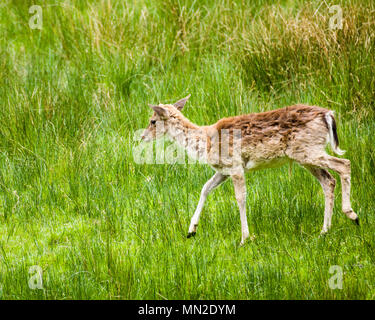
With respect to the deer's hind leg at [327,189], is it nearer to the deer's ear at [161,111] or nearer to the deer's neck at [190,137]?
the deer's neck at [190,137]

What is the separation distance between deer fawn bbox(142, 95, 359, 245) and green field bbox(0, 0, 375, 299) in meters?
0.30

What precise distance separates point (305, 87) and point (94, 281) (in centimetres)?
431

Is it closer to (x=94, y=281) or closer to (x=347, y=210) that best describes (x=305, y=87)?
(x=347, y=210)

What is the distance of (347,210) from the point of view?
5805mm

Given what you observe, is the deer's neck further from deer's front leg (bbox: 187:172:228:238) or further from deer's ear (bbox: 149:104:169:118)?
deer's front leg (bbox: 187:172:228:238)

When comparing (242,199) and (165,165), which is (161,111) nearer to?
(165,165)

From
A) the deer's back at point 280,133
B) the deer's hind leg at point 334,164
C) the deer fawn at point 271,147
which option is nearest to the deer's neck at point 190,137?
the deer fawn at point 271,147

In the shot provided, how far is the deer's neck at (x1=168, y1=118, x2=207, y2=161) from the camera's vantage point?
250 inches

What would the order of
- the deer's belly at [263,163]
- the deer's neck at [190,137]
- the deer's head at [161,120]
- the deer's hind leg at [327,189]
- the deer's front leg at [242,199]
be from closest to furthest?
the deer's front leg at [242,199] < the deer's hind leg at [327,189] < the deer's belly at [263,163] < the deer's neck at [190,137] < the deer's head at [161,120]

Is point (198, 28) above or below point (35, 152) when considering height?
above

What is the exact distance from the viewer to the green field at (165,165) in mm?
5340

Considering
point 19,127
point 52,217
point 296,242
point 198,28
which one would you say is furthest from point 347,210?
point 198,28

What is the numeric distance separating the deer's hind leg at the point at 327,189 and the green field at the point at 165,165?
14cm

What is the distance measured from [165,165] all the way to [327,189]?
1.97 m
